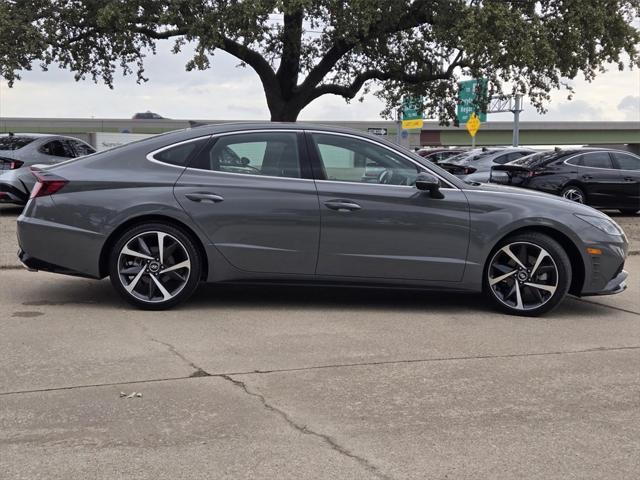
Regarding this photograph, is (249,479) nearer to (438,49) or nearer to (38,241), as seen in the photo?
(38,241)

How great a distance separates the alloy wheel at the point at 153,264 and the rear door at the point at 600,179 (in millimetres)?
11809

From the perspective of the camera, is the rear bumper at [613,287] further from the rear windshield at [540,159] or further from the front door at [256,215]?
the rear windshield at [540,159]

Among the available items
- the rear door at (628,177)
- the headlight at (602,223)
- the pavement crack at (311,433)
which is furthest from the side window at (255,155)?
the rear door at (628,177)

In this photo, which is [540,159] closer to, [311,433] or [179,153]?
[179,153]

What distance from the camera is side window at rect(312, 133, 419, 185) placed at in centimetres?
650

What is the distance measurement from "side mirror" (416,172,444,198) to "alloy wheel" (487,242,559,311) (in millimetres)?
761

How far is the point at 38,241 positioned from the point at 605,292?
491 centimetres

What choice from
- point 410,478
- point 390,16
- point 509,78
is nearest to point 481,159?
point 509,78

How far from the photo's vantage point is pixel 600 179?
52.8 feet

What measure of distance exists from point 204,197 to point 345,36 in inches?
574

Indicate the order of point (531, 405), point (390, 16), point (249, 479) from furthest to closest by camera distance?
point (390, 16) < point (531, 405) < point (249, 479)

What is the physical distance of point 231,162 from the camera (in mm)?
6508

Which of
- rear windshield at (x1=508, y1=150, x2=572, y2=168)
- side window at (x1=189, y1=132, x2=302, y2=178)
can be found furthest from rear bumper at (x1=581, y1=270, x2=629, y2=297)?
rear windshield at (x1=508, y1=150, x2=572, y2=168)

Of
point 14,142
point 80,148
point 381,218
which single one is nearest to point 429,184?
point 381,218
